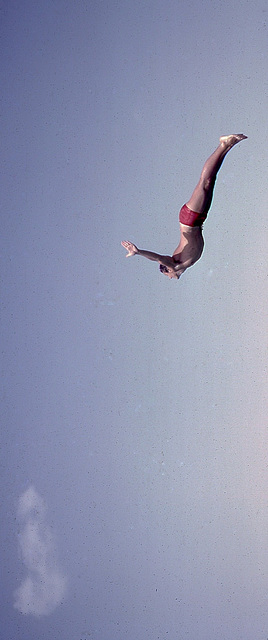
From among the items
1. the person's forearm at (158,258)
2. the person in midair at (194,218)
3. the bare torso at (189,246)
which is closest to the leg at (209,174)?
the person in midair at (194,218)

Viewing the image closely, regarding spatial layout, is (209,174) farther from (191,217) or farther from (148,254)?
(148,254)

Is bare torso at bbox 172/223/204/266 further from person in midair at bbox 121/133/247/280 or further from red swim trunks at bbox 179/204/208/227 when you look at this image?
red swim trunks at bbox 179/204/208/227

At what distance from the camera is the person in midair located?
3570 mm

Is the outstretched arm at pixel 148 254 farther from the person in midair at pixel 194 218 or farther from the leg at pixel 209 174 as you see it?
the leg at pixel 209 174

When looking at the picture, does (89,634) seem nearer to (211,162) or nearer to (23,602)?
(23,602)

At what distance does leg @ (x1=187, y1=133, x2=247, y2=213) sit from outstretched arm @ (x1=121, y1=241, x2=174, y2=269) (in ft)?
1.46

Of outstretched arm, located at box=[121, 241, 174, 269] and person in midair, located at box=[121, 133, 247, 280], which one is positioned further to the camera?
outstretched arm, located at box=[121, 241, 174, 269]

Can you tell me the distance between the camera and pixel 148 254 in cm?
383

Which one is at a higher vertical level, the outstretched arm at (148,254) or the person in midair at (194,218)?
the person in midair at (194,218)

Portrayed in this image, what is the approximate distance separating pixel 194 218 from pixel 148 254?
499mm

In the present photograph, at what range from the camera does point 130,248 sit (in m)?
3.72

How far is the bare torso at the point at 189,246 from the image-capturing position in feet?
13.8

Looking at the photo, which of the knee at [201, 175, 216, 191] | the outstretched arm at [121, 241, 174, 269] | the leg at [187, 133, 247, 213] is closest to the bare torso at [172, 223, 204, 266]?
the outstretched arm at [121, 241, 174, 269]

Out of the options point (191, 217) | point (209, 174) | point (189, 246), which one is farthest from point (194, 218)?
point (209, 174)
